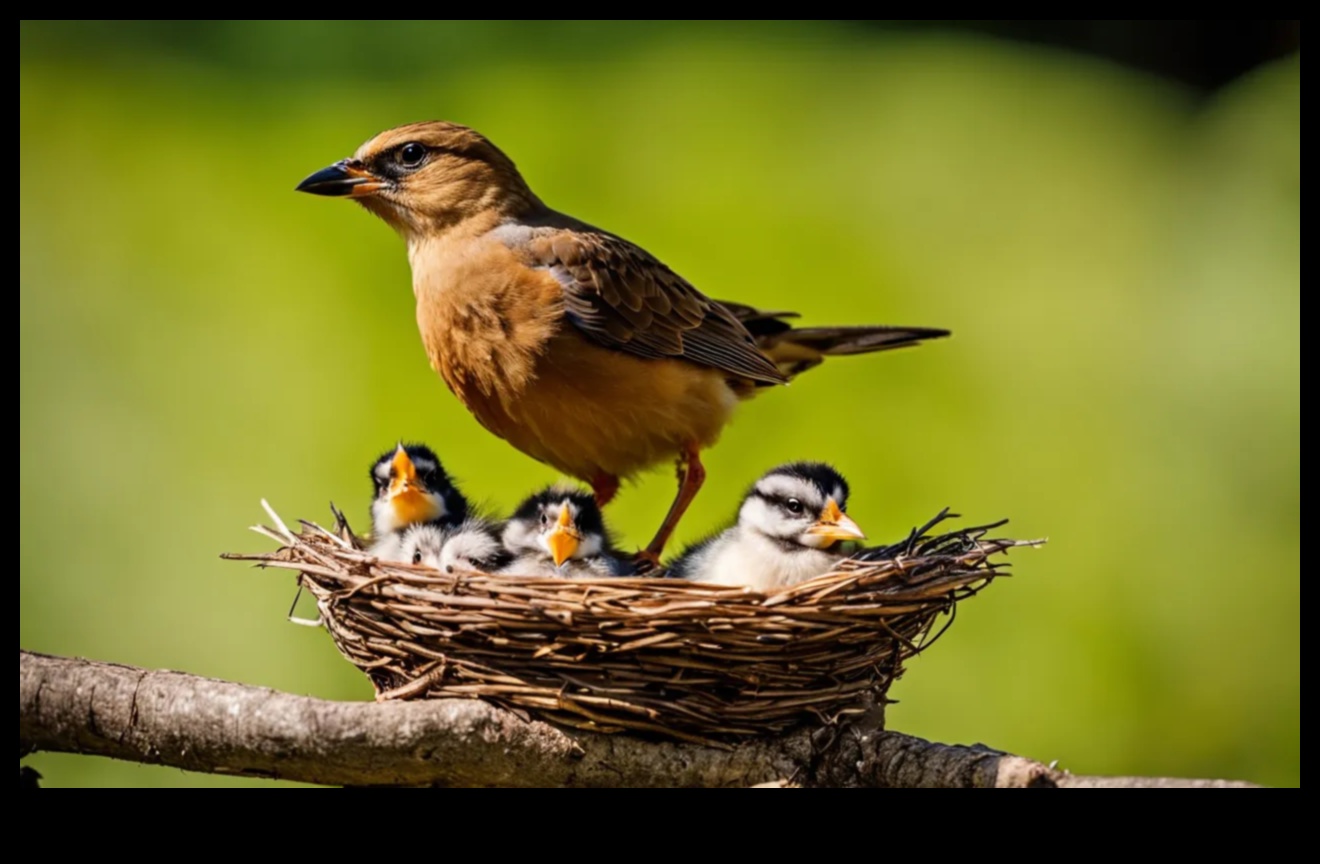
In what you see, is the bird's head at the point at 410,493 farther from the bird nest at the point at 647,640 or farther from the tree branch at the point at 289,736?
the tree branch at the point at 289,736

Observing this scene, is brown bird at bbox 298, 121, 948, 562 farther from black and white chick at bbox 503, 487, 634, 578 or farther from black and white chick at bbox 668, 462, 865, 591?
black and white chick at bbox 668, 462, 865, 591

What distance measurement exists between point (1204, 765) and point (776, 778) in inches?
129

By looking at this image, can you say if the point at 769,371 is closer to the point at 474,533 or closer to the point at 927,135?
the point at 474,533

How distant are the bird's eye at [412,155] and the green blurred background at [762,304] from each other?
148cm

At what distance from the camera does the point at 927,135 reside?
7.66 m

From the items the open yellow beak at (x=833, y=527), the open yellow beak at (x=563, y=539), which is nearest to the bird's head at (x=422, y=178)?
the open yellow beak at (x=563, y=539)

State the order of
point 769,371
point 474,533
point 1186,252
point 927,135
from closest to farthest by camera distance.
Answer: point 474,533 → point 769,371 → point 1186,252 → point 927,135

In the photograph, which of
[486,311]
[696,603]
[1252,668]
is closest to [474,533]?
[486,311]

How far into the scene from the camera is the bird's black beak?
4766 millimetres

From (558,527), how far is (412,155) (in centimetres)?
153

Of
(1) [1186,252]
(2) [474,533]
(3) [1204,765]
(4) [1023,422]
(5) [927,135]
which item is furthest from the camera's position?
(5) [927,135]

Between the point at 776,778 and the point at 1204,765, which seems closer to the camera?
the point at 776,778

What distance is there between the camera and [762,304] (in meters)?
6.81

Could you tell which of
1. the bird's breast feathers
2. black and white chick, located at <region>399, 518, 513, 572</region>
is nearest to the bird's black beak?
the bird's breast feathers
